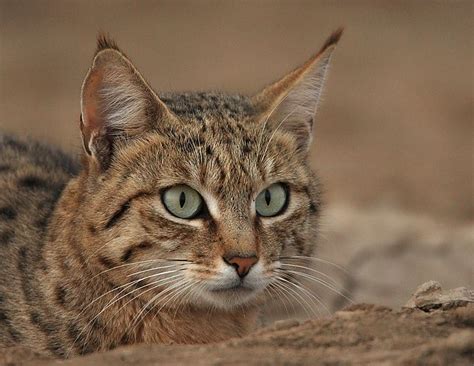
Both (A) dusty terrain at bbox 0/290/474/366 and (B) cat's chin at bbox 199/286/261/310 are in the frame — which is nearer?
(A) dusty terrain at bbox 0/290/474/366

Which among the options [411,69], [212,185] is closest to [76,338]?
[212,185]

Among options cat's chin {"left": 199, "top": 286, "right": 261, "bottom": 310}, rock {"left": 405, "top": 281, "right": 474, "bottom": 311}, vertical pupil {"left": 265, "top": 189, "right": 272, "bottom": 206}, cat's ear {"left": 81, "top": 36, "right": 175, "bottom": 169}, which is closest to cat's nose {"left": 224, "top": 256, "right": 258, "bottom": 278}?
cat's chin {"left": 199, "top": 286, "right": 261, "bottom": 310}

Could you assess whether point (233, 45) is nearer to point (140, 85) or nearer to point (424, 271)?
point (424, 271)

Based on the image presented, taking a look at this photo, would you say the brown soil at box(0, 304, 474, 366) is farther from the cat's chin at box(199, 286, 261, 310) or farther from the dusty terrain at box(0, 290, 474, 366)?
the cat's chin at box(199, 286, 261, 310)

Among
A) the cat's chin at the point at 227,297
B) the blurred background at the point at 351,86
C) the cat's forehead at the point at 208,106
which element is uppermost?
the blurred background at the point at 351,86

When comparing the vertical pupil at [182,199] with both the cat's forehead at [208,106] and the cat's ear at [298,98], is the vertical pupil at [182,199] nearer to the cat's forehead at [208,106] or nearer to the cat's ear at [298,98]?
the cat's forehead at [208,106]

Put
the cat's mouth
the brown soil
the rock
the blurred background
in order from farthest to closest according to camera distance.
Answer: the blurred background → the cat's mouth → the rock → the brown soil

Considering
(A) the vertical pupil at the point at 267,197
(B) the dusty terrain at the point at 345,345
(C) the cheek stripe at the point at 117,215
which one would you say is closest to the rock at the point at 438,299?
(B) the dusty terrain at the point at 345,345
